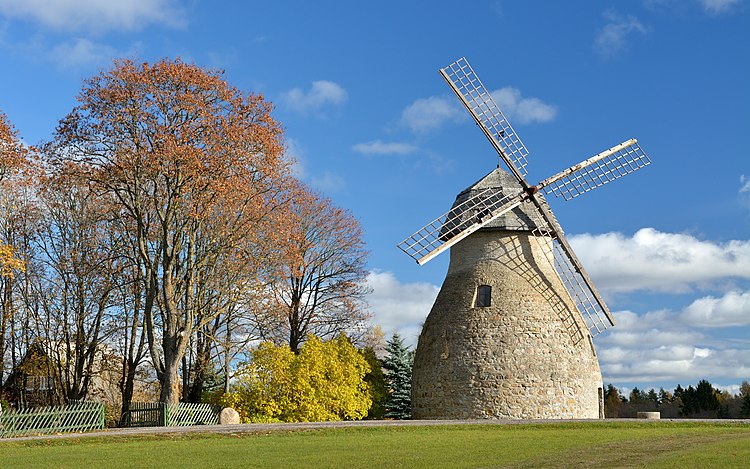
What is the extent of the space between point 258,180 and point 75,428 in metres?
10.5

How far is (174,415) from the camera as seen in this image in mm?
27062

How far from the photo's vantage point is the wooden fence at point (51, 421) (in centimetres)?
2478

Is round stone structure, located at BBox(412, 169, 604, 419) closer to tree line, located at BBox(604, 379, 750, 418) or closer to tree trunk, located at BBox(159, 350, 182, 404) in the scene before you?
tree trunk, located at BBox(159, 350, 182, 404)

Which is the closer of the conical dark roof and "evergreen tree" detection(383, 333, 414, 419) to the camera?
Answer: the conical dark roof

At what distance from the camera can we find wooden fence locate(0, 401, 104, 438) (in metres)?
24.8

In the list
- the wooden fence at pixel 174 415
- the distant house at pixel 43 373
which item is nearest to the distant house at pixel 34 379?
the distant house at pixel 43 373

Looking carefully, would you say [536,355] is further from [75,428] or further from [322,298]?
[75,428]

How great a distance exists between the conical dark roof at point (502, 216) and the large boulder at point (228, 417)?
10714 mm

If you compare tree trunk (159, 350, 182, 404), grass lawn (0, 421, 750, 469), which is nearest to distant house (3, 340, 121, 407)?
tree trunk (159, 350, 182, 404)

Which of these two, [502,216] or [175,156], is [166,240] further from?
[502,216]

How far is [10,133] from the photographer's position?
28.1m

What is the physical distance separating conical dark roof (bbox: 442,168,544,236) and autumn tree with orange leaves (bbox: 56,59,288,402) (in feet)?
25.7

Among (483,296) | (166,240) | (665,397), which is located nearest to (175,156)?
(166,240)

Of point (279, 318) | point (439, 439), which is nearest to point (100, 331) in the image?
point (279, 318)
